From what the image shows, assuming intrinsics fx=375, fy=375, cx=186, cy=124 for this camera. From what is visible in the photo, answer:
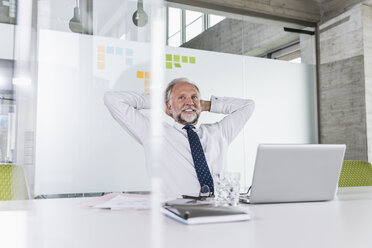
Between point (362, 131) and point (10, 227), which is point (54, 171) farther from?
point (362, 131)

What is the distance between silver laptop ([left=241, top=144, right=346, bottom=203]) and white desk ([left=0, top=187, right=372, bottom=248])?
0.26ft

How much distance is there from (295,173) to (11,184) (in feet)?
3.93

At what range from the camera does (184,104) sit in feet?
8.49

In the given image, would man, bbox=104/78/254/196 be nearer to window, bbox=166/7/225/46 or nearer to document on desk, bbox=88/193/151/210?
document on desk, bbox=88/193/151/210

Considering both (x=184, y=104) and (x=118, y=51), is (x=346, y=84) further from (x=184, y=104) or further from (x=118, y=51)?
(x=118, y=51)

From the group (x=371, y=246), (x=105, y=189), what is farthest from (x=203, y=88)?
(x=371, y=246)

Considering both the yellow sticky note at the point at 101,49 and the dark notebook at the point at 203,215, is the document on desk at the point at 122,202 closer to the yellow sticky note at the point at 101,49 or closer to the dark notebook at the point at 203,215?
the dark notebook at the point at 203,215

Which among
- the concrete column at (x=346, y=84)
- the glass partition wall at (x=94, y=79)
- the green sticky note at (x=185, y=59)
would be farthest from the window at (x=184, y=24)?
the concrete column at (x=346, y=84)

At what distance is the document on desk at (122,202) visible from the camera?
1.16m

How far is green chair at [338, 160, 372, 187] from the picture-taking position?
7.75 ft

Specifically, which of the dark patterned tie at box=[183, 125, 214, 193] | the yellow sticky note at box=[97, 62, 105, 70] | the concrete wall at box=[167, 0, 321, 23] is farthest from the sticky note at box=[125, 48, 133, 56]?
the dark patterned tie at box=[183, 125, 214, 193]

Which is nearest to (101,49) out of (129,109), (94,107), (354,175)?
(94,107)

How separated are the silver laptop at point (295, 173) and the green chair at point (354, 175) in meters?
1.13

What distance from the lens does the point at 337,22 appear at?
4141 millimetres
